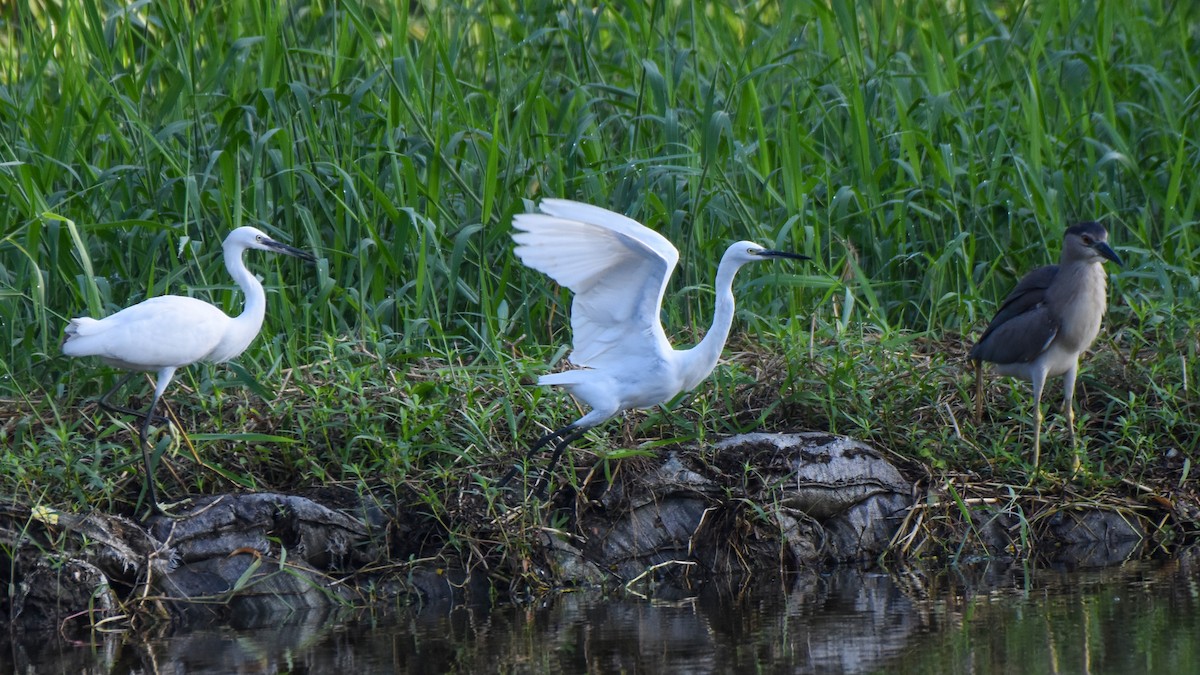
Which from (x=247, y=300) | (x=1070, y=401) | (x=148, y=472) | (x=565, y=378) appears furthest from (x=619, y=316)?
(x=1070, y=401)

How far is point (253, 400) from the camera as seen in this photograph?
607 centimetres

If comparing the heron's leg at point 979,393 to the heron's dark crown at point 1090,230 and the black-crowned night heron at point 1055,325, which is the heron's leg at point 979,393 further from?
the heron's dark crown at point 1090,230

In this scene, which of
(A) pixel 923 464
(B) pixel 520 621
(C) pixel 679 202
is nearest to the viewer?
(B) pixel 520 621

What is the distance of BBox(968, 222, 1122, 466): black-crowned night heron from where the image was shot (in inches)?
233

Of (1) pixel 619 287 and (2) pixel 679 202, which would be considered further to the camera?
(2) pixel 679 202

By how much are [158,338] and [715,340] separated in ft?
6.89

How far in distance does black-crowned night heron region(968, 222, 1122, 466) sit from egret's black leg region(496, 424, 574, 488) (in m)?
1.90

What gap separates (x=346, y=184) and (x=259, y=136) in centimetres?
49

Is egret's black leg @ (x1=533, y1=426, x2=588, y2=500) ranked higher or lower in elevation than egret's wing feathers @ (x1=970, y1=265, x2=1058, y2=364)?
lower

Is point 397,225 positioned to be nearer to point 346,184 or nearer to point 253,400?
point 346,184

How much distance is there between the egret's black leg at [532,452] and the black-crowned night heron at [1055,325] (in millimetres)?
1895

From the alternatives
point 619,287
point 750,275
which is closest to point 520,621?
point 619,287

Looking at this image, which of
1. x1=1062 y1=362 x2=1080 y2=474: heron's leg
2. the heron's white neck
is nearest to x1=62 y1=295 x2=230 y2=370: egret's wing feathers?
the heron's white neck

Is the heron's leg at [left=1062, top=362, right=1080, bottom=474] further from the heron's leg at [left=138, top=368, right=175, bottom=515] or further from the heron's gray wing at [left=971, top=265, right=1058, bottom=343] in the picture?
the heron's leg at [left=138, top=368, right=175, bottom=515]
